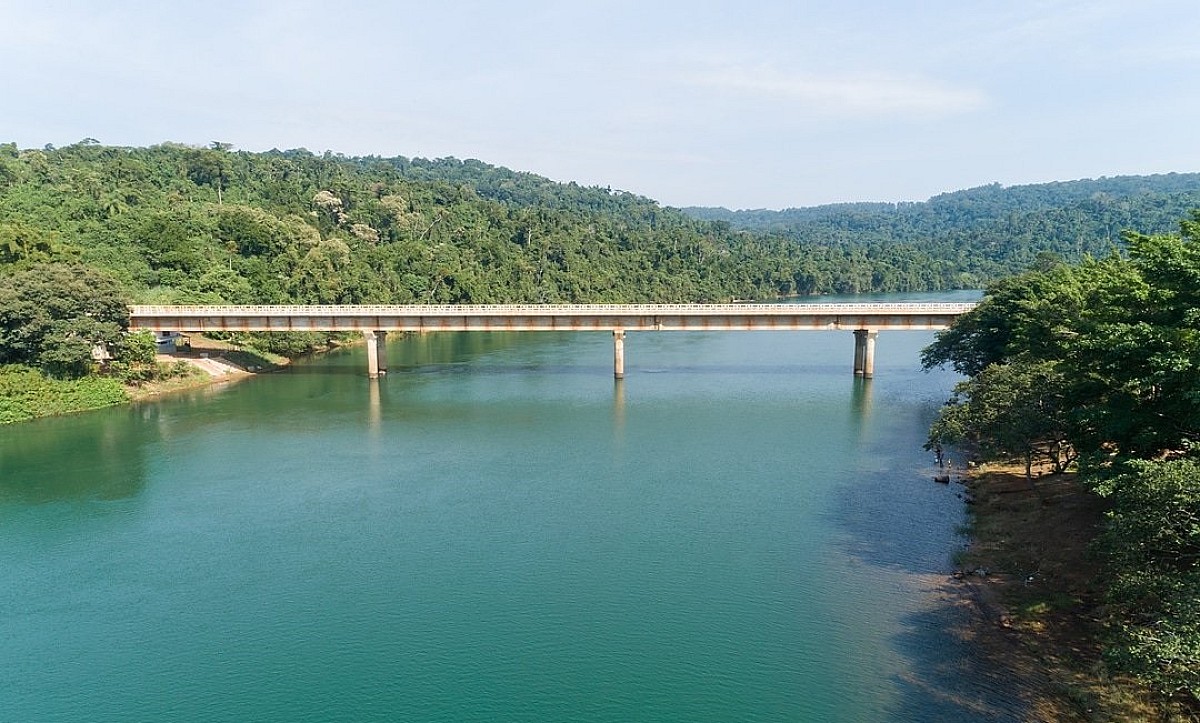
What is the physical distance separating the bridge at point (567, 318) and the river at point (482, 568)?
12881 mm

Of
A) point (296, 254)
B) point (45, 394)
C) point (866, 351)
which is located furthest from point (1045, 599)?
point (296, 254)

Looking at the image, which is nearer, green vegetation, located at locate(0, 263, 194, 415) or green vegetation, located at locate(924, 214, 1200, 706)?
green vegetation, located at locate(924, 214, 1200, 706)

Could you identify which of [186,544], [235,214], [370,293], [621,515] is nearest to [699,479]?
[621,515]

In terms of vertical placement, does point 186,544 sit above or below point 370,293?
below

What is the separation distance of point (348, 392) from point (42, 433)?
1967cm

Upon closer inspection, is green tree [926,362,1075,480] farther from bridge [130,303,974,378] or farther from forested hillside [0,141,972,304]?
forested hillside [0,141,972,304]

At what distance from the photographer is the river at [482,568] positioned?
20.6 meters

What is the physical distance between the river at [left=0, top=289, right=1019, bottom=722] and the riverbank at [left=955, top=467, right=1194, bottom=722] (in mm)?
1087

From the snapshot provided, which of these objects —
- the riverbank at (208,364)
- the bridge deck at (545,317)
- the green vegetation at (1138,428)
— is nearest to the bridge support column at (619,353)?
the bridge deck at (545,317)

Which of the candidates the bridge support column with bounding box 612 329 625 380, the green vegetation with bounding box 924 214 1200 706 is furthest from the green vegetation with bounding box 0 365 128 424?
the green vegetation with bounding box 924 214 1200 706

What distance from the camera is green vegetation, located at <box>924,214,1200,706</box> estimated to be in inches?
682

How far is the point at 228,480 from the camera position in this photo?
38344 mm

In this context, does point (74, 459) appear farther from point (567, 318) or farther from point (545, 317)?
point (567, 318)

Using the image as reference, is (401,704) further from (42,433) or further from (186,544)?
(42,433)
